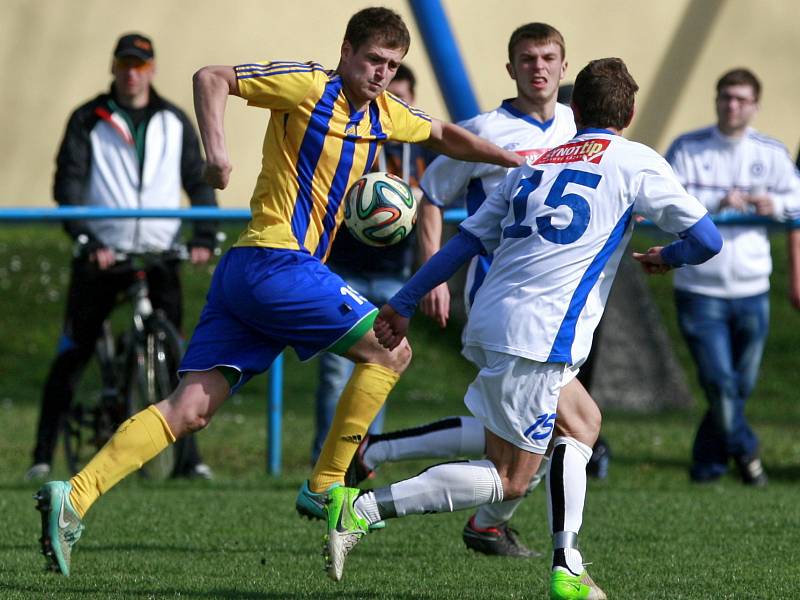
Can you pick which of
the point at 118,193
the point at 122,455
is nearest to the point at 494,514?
the point at 122,455

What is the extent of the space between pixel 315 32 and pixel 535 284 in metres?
13.2

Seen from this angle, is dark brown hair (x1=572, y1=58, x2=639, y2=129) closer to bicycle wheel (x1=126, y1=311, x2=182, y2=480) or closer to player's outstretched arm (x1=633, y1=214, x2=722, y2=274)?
player's outstretched arm (x1=633, y1=214, x2=722, y2=274)

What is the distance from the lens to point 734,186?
28.7 feet

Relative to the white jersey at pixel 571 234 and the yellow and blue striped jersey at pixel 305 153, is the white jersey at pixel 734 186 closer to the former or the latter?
the yellow and blue striped jersey at pixel 305 153

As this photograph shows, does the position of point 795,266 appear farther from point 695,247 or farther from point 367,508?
point 367,508

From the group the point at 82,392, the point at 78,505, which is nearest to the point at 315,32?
the point at 82,392

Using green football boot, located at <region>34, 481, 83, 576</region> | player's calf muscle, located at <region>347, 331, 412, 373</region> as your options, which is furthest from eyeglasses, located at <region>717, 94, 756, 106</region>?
green football boot, located at <region>34, 481, 83, 576</region>

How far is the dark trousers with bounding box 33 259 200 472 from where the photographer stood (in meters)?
8.41

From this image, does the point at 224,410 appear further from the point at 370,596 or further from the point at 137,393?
the point at 370,596

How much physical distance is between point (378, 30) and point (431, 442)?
5.47 ft

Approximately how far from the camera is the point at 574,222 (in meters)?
4.80

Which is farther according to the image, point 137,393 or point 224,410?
point 224,410

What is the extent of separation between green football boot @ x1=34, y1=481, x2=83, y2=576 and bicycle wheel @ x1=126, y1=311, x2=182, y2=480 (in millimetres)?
3295

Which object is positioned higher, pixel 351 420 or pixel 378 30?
pixel 378 30
